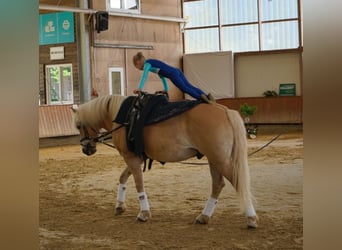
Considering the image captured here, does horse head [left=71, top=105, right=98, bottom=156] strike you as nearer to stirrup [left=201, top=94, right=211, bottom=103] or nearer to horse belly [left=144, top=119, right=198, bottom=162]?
horse belly [left=144, top=119, right=198, bottom=162]

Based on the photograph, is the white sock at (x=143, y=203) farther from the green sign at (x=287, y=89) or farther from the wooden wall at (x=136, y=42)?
the green sign at (x=287, y=89)

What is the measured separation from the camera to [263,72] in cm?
1456

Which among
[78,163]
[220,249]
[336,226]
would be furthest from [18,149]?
[78,163]

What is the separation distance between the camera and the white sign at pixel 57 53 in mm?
12922

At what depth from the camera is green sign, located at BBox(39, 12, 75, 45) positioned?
12.9 metres

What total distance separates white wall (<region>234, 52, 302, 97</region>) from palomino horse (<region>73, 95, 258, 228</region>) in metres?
10.6

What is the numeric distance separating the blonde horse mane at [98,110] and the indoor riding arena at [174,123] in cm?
2

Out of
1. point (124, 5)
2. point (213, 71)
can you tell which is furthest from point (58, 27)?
point (213, 71)

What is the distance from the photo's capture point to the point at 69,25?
42.4 feet

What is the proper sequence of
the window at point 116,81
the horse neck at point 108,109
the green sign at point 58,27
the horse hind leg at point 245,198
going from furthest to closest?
the window at point 116,81, the green sign at point 58,27, the horse neck at point 108,109, the horse hind leg at point 245,198

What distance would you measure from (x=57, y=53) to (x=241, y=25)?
547 cm

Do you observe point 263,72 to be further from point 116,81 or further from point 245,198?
point 245,198

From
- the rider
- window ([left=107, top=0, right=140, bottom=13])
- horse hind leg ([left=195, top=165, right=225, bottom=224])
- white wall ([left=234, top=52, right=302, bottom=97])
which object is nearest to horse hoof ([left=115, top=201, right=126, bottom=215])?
horse hind leg ([left=195, top=165, right=225, bottom=224])

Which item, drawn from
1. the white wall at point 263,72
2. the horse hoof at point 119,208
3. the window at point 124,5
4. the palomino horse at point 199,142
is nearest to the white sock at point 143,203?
the palomino horse at point 199,142
